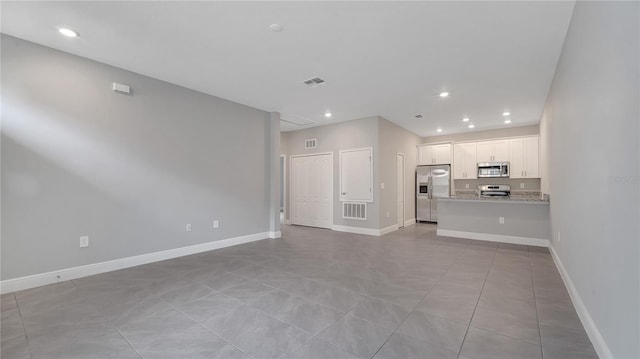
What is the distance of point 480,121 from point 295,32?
573cm

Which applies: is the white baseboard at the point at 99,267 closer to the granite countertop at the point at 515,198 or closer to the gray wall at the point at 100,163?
the gray wall at the point at 100,163

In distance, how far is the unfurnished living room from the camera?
1.92m

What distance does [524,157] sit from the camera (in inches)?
277

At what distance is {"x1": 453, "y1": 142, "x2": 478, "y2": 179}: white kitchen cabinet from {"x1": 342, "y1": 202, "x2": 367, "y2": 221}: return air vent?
3369mm

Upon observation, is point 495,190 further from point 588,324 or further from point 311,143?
point 588,324

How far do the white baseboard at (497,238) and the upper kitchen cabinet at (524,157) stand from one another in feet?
7.95

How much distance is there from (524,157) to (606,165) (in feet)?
20.9

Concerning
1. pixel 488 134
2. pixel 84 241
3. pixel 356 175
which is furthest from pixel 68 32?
pixel 488 134

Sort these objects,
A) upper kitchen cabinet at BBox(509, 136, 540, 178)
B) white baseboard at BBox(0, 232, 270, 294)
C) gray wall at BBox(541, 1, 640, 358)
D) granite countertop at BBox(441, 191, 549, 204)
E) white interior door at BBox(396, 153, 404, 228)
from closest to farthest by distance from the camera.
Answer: gray wall at BBox(541, 1, 640, 358)
white baseboard at BBox(0, 232, 270, 294)
granite countertop at BBox(441, 191, 549, 204)
upper kitchen cabinet at BBox(509, 136, 540, 178)
white interior door at BBox(396, 153, 404, 228)

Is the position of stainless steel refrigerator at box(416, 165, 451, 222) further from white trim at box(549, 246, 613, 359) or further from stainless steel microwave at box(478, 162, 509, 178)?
white trim at box(549, 246, 613, 359)

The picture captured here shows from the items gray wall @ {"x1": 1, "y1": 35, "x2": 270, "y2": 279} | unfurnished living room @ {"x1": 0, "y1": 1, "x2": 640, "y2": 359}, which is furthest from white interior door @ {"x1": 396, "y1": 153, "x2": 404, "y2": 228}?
gray wall @ {"x1": 1, "y1": 35, "x2": 270, "y2": 279}

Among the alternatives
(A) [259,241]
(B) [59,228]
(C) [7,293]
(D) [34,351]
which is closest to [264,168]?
(A) [259,241]

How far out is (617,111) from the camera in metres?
1.52

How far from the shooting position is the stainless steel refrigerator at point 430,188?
315 inches
